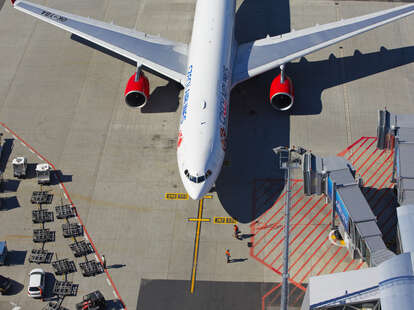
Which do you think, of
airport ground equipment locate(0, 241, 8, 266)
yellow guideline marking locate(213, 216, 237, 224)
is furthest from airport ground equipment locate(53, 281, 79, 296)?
yellow guideline marking locate(213, 216, 237, 224)

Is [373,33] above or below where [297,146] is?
above

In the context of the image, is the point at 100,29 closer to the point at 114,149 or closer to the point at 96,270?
the point at 114,149

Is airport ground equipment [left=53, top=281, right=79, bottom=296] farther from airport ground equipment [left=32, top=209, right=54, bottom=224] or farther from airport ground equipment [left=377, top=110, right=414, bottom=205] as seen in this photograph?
airport ground equipment [left=377, top=110, right=414, bottom=205]

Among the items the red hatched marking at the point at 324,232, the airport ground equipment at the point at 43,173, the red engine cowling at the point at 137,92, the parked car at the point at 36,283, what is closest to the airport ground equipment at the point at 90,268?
the parked car at the point at 36,283

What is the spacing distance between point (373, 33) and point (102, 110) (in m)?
27.9

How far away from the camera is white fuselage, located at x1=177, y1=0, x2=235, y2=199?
40281 mm

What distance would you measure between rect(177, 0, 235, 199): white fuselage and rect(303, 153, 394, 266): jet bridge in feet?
22.9

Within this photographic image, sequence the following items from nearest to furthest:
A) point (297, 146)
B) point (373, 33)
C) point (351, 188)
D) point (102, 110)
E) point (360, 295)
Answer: point (360, 295) < point (351, 188) < point (297, 146) < point (102, 110) < point (373, 33)

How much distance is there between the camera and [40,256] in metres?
42.0

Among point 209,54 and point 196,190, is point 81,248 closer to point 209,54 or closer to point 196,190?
point 196,190

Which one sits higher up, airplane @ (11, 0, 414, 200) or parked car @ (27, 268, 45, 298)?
airplane @ (11, 0, 414, 200)

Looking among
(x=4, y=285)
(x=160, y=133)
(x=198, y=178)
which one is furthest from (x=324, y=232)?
(x=4, y=285)

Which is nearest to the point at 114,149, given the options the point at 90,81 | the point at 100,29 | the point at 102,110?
the point at 102,110

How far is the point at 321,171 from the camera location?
41125 millimetres
